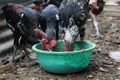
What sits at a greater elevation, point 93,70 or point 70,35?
point 70,35

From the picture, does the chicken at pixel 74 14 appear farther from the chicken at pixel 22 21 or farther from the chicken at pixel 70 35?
the chicken at pixel 22 21

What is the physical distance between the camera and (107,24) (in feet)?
27.1

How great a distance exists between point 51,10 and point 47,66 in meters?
1.17

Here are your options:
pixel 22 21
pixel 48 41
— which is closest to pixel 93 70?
pixel 48 41

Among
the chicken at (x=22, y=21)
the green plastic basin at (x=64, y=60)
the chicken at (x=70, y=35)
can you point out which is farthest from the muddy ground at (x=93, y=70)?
the chicken at (x=22, y=21)

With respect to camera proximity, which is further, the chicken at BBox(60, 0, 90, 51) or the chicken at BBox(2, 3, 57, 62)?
the chicken at BBox(2, 3, 57, 62)

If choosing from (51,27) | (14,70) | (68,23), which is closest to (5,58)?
(14,70)

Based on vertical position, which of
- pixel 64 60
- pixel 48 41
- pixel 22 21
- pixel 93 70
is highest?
pixel 22 21

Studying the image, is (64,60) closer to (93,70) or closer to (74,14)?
(93,70)

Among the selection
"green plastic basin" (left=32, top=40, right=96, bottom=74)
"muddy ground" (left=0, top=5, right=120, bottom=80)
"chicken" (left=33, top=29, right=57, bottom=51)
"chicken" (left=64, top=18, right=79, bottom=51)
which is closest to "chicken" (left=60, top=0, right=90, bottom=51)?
"chicken" (left=64, top=18, right=79, bottom=51)

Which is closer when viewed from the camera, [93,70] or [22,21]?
[93,70]

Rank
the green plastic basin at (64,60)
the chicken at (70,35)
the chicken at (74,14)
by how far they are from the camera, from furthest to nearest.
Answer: the chicken at (74,14), the chicken at (70,35), the green plastic basin at (64,60)

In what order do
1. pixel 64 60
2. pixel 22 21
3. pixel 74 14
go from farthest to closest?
pixel 22 21 < pixel 74 14 < pixel 64 60

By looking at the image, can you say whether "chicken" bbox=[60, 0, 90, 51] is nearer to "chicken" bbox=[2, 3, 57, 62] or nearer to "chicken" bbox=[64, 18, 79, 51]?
"chicken" bbox=[64, 18, 79, 51]
